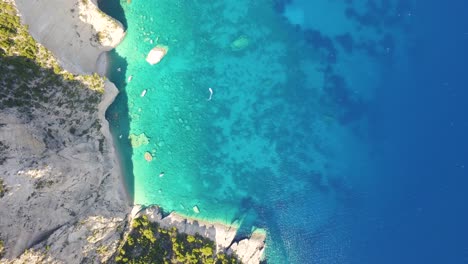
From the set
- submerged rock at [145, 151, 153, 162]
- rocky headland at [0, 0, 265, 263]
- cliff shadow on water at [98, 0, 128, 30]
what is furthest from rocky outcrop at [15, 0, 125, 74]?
submerged rock at [145, 151, 153, 162]

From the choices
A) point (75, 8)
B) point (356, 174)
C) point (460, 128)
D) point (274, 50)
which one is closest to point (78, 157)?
point (75, 8)

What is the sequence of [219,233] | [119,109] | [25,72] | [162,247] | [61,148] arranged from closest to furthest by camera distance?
[25,72] → [61,148] → [162,247] → [119,109] → [219,233]

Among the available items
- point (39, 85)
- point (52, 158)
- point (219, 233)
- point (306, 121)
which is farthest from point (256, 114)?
point (39, 85)

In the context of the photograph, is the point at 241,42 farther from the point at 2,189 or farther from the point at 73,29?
the point at 2,189

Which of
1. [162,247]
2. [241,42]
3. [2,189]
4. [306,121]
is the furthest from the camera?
[306,121]

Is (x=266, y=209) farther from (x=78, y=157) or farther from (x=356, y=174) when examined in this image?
(x=78, y=157)

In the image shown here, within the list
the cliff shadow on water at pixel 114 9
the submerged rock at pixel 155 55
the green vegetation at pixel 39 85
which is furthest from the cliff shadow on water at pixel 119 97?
the green vegetation at pixel 39 85

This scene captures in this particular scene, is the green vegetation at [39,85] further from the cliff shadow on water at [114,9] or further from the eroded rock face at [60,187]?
the cliff shadow on water at [114,9]
